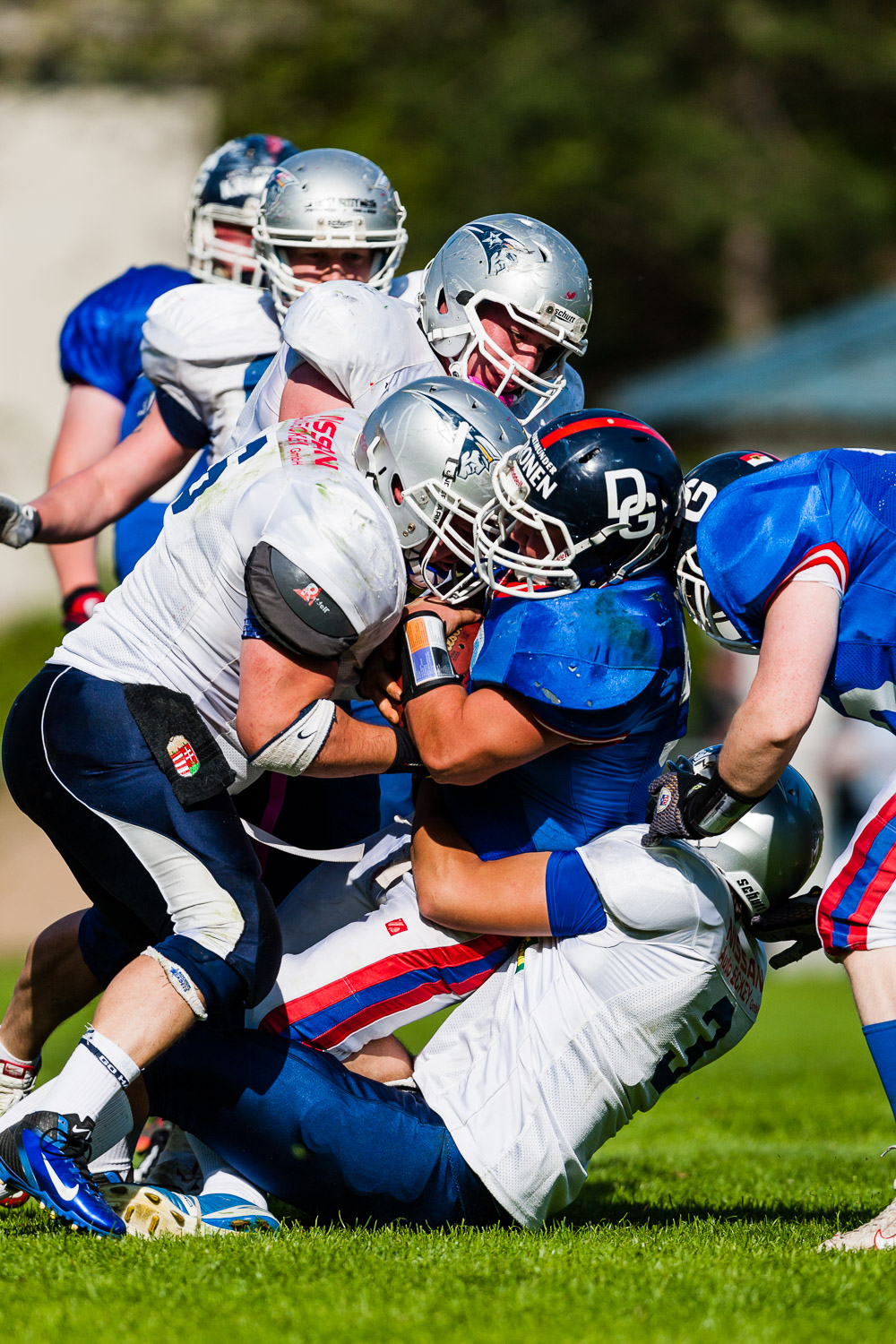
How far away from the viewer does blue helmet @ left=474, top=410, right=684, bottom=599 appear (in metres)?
3.19

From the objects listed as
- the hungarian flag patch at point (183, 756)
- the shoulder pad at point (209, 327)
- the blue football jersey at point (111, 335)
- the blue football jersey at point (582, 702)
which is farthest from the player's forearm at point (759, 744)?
the blue football jersey at point (111, 335)

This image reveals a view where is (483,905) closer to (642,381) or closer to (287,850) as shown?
(287,850)

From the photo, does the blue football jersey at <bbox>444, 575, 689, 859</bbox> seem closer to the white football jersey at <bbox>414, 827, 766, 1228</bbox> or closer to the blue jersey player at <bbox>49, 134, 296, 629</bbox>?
the white football jersey at <bbox>414, 827, 766, 1228</bbox>

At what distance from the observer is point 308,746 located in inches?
126

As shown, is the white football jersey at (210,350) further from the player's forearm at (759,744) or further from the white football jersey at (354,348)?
the player's forearm at (759,744)

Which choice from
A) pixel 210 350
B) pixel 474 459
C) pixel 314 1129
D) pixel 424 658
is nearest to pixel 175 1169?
pixel 314 1129

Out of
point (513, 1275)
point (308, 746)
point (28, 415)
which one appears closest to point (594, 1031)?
point (513, 1275)

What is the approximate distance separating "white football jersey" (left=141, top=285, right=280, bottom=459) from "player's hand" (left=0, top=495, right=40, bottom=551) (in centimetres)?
58

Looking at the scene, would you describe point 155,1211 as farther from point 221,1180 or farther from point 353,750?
point 353,750

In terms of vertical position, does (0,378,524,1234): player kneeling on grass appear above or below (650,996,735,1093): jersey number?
above

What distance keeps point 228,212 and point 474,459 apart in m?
2.15

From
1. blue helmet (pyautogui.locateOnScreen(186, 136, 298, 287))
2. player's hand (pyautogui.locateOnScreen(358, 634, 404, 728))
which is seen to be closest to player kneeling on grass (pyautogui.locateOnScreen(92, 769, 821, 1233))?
player's hand (pyautogui.locateOnScreen(358, 634, 404, 728))

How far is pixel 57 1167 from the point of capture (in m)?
2.95

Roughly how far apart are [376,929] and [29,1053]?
3.13 feet
